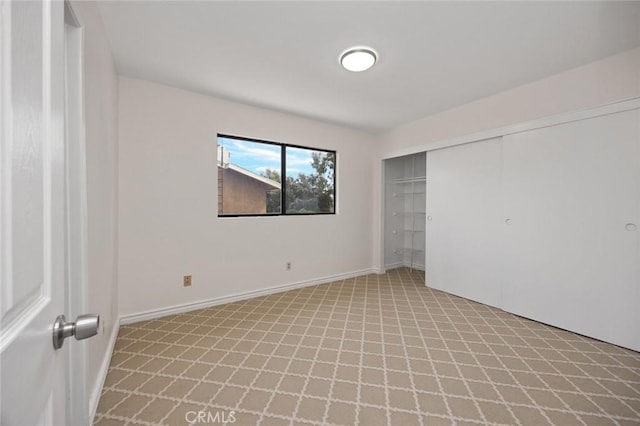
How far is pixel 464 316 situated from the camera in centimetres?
281

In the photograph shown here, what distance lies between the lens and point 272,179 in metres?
3.62

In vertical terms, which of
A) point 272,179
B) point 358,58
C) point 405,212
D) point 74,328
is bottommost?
point 74,328

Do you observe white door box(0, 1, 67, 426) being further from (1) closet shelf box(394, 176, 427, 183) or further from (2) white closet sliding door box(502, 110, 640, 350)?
(1) closet shelf box(394, 176, 427, 183)

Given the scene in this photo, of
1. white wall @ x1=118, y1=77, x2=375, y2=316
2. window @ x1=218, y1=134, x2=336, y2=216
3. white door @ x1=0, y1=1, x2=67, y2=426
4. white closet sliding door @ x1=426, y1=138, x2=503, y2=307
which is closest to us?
white door @ x1=0, y1=1, x2=67, y2=426

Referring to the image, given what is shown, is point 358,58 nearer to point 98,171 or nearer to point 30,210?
point 98,171

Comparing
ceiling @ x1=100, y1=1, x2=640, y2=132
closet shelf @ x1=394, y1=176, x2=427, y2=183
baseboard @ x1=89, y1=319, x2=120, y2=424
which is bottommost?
baseboard @ x1=89, y1=319, x2=120, y2=424

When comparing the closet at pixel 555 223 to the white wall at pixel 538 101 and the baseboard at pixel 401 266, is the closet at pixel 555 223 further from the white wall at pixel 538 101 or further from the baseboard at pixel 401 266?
the baseboard at pixel 401 266

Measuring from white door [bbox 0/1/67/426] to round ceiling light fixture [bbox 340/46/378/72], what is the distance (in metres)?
1.97

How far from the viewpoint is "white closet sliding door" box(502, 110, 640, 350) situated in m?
2.17

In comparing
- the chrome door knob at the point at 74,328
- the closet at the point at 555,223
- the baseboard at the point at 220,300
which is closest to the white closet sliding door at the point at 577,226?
the closet at the point at 555,223

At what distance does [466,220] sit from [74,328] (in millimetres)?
3608

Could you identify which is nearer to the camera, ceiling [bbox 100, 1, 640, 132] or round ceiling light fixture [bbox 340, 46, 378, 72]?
ceiling [bbox 100, 1, 640, 132]

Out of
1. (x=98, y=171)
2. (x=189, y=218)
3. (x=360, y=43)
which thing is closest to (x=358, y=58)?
(x=360, y=43)

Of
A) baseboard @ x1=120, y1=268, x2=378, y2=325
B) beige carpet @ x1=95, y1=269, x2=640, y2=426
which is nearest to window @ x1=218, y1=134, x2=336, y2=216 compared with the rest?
baseboard @ x1=120, y1=268, x2=378, y2=325
